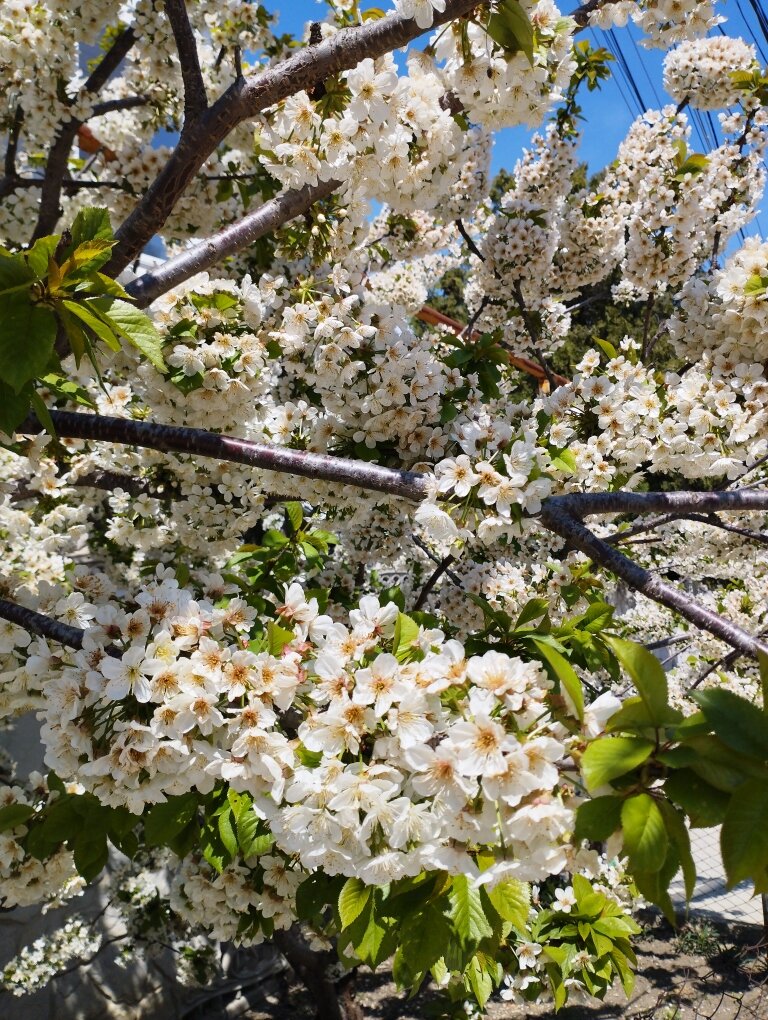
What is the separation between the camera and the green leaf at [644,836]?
863 millimetres

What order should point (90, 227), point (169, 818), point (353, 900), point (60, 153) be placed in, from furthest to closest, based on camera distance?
point (60, 153)
point (169, 818)
point (90, 227)
point (353, 900)

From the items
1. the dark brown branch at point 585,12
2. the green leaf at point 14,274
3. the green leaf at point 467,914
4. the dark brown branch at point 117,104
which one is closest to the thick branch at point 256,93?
the green leaf at point 14,274

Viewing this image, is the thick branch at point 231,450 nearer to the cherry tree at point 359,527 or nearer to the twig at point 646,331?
the cherry tree at point 359,527

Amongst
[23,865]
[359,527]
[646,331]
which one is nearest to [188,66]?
[359,527]

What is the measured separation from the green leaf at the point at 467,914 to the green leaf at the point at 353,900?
17 cm

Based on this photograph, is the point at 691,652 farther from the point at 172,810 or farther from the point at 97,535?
the point at 172,810

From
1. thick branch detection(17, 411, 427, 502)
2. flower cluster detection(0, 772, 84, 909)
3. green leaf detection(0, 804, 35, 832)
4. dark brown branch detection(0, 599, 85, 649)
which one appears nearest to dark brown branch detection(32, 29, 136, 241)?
thick branch detection(17, 411, 427, 502)

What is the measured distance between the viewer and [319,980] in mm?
4219

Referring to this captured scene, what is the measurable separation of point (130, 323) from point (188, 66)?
115cm

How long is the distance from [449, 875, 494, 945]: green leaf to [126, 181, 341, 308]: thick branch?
6.05 ft

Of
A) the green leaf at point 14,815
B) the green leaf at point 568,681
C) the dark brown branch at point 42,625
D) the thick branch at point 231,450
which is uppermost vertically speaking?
the thick branch at point 231,450

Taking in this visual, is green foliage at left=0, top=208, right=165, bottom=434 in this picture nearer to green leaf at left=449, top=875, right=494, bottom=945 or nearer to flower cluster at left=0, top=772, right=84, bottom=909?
green leaf at left=449, top=875, right=494, bottom=945

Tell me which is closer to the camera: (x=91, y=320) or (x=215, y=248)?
(x=91, y=320)

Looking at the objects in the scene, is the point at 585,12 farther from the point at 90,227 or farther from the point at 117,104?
the point at 117,104
